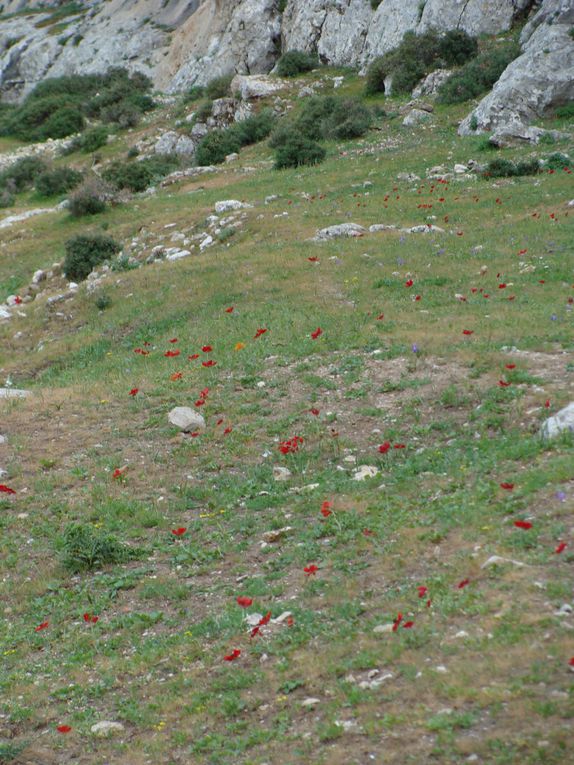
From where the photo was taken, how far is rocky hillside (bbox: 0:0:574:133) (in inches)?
1141

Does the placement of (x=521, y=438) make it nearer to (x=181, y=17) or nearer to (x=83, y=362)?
(x=83, y=362)

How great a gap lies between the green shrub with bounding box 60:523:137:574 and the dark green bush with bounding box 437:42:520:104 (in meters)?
28.7

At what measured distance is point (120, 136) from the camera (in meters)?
48.3

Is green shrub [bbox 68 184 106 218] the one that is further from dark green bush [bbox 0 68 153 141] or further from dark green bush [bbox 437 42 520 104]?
dark green bush [bbox 0 68 153 141]

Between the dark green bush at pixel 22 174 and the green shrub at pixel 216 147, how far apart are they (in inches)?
360

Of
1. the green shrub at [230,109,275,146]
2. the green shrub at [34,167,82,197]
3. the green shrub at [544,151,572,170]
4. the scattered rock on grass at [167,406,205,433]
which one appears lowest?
the scattered rock on grass at [167,406,205,433]

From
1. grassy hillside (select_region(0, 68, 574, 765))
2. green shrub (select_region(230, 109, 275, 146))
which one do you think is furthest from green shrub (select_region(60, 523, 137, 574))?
green shrub (select_region(230, 109, 275, 146))

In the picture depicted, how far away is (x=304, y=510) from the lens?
8883 millimetres

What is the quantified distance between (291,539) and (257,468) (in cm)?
199

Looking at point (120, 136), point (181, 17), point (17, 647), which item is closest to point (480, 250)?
point (17, 647)

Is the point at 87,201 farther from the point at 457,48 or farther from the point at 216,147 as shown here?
the point at 457,48

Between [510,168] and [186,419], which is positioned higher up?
[510,168]

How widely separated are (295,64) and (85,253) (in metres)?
27.7

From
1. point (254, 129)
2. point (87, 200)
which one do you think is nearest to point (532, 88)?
point (254, 129)
